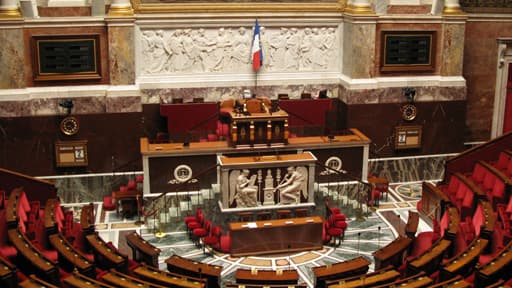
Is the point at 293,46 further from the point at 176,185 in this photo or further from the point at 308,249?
the point at 308,249

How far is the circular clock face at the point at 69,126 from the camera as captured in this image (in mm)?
15820

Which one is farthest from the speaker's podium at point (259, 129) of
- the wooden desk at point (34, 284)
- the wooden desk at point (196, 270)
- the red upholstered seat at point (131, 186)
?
the wooden desk at point (34, 284)

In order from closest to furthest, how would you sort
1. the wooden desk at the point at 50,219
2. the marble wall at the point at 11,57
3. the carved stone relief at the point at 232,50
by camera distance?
the wooden desk at the point at 50,219, the marble wall at the point at 11,57, the carved stone relief at the point at 232,50

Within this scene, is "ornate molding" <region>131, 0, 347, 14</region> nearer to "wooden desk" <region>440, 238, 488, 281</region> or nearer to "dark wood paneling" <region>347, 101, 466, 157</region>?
"dark wood paneling" <region>347, 101, 466, 157</region>

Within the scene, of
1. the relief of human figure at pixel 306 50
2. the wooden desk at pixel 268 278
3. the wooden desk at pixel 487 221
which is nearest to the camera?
the wooden desk at pixel 268 278

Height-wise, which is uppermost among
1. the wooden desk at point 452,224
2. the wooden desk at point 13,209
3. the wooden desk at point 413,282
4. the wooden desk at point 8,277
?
the wooden desk at point 13,209

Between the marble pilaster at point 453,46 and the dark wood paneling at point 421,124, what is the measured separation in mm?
877

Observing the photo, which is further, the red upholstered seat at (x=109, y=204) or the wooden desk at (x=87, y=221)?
the red upholstered seat at (x=109, y=204)

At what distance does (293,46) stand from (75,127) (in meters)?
5.84

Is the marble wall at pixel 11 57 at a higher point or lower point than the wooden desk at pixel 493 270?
higher

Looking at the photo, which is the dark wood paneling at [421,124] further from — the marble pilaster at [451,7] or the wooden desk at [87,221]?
the wooden desk at [87,221]

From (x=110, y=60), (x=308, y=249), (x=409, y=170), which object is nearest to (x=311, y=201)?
(x=308, y=249)

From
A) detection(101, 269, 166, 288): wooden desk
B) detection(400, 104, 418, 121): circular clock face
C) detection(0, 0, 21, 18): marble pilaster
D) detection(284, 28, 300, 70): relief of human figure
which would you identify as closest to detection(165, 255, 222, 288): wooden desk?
detection(101, 269, 166, 288): wooden desk

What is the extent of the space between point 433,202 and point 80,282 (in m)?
7.92
